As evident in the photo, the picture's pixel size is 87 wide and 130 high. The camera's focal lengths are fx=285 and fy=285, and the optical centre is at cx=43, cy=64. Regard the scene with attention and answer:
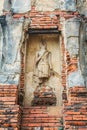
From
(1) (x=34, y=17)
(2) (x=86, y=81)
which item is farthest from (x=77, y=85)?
(1) (x=34, y=17)

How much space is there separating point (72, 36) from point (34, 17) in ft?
3.22

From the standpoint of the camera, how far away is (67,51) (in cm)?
558

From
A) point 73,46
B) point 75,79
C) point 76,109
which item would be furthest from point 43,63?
point 76,109

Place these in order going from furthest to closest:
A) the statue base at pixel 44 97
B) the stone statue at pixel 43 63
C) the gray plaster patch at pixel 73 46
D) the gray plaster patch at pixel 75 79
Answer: the stone statue at pixel 43 63 → the gray plaster patch at pixel 73 46 → the statue base at pixel 44 97 → the gray plaster patch at pixel 75 79

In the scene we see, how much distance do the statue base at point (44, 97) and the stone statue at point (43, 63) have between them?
229 mm

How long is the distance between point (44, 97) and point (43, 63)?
29.2 inches

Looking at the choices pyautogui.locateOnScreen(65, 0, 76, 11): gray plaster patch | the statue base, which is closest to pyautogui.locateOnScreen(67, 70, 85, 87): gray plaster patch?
the statue base

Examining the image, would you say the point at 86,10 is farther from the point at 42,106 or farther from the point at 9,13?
the point at 42,106

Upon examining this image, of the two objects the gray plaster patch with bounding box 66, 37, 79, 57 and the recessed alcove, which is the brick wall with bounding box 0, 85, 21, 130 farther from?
the gray plaster patch with bounding box 66, 37, 79, 57

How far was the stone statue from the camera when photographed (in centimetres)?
570

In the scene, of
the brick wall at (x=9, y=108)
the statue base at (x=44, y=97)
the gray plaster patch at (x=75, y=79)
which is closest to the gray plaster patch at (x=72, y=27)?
the gray plaster patch at (x=75, y=79)

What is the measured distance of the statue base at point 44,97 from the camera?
17.8 ft

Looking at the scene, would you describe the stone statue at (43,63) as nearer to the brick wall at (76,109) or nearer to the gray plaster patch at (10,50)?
the gray plaster patch at (10,50)

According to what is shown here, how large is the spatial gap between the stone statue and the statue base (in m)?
0.23
